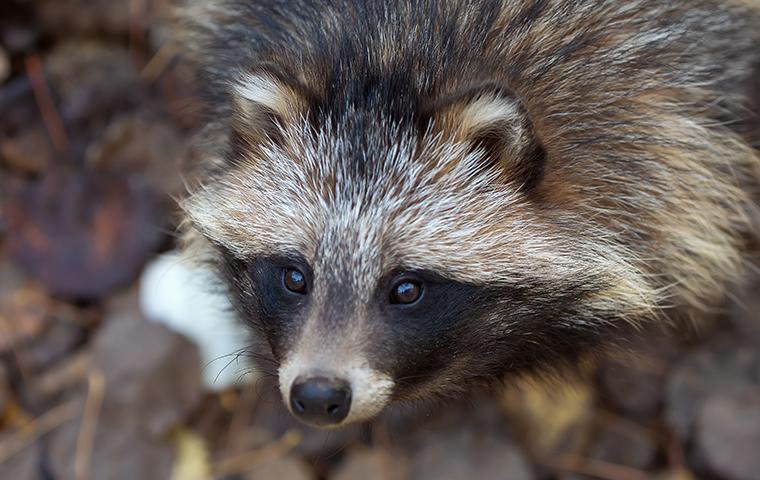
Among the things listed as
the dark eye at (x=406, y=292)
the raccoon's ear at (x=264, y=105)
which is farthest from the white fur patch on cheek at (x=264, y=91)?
the dark eye at (x=406, y=292)

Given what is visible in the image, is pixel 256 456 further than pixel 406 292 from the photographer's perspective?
Yes

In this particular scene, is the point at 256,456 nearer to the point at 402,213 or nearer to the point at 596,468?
the point at 596,468

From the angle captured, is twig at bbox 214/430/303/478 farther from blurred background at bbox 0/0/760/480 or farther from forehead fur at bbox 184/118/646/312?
forehead fur at bbox 184/118/646/312

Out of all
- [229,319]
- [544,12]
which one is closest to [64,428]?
[229,319]

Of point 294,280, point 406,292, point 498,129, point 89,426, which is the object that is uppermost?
point 498,129

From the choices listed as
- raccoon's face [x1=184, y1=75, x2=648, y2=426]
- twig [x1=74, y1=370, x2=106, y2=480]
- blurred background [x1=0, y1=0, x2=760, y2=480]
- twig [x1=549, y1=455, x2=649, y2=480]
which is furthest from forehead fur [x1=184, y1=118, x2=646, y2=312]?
twig [x1=74, y1=370, x2=106, y2=480]

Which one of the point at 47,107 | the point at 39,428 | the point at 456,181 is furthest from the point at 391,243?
the point at 47,107
